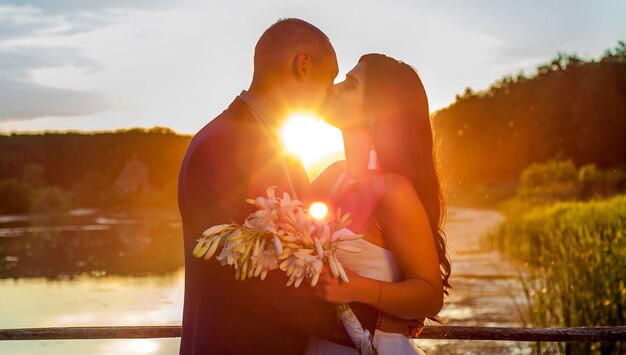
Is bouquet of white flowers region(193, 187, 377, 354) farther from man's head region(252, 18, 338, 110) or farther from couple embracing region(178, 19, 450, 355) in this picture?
man's head region(252, 18, 338, 110)

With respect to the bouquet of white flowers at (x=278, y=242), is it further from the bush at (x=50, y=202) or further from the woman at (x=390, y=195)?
the bush at (x=50, y=202)

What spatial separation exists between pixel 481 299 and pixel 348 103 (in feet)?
46.0

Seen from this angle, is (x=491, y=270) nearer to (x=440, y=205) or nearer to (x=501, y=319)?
(x=501, y=319)

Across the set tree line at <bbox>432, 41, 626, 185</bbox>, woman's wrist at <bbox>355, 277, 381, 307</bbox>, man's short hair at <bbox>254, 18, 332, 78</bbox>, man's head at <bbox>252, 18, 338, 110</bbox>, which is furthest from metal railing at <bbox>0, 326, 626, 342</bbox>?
tree line at <bbox>432, 41, 626, 185</bbox>

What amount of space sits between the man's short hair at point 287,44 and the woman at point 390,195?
0.26 m

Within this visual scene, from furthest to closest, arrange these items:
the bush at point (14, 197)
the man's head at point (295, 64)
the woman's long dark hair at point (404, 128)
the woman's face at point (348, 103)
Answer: the bush at point (14, 197) < the man's head at point (295, 64) < the woman's face at point (348, 103) < the woman's long dark hair at point (404, 128)

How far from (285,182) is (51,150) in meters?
87.6

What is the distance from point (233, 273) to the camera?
285cm

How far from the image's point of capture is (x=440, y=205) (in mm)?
3102

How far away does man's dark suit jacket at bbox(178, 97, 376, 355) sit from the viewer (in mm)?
2791

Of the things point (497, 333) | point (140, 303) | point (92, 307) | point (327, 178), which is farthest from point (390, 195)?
point (140, 303)

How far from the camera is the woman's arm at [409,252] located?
2.86m

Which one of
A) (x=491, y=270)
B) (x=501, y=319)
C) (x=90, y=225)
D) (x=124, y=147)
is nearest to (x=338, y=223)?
(x=501, y=319)

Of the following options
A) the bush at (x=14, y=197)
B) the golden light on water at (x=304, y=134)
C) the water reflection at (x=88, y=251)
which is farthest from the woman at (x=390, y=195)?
the bush at (x=14, y=197)
